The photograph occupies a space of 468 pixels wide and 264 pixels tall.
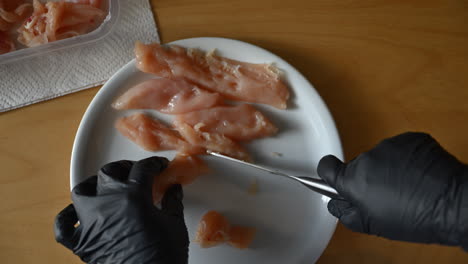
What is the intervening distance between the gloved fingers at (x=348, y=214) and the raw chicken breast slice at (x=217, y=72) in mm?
381

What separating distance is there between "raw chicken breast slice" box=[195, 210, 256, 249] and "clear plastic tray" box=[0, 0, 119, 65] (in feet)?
2.36

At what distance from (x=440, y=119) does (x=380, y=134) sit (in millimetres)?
243

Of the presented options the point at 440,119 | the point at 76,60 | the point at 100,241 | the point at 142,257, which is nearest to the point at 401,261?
the point at 440,119

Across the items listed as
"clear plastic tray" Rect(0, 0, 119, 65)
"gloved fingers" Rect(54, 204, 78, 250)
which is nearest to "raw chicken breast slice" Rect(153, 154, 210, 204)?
"gloved fingers" Rect(54, 204, 78, 250)

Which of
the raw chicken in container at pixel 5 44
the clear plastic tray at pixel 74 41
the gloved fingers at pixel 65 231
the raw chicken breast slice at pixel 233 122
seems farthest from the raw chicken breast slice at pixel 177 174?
the raw chicken in container at pixel 5 44

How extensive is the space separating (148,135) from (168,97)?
0.16 metres

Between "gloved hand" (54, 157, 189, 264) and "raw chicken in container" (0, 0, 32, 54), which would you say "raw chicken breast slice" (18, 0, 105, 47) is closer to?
"raw chicken in container" (0, 0, 32, 54)

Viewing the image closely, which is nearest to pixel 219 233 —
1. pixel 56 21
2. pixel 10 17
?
pixel 56 21

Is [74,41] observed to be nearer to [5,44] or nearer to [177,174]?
[5,44]

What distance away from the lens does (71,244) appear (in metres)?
0.96

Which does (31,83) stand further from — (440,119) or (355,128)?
(440,119)

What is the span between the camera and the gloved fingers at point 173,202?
1.00 meters

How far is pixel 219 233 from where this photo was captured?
1094mm

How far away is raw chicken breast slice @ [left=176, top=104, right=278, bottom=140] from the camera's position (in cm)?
119
